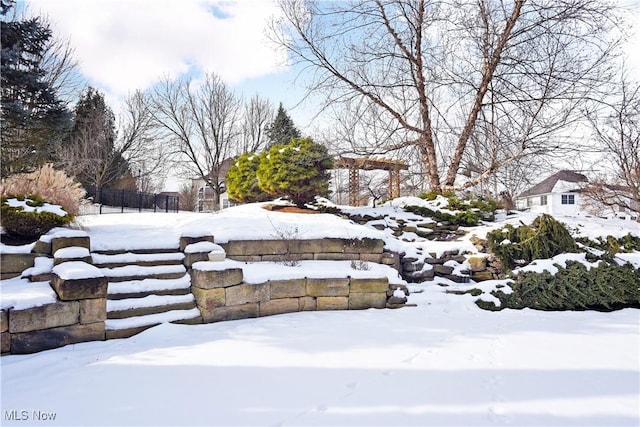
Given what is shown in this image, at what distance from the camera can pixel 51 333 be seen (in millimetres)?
3055

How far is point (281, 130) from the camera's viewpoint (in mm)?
19922

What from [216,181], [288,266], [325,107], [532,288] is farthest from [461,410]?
[216,181]

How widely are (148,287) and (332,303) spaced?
2.14 metres

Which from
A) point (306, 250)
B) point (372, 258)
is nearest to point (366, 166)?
point (372, 258)

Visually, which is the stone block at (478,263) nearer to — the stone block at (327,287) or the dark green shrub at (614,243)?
the dark green shrub at (614,243)

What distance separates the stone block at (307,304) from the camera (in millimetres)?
4449

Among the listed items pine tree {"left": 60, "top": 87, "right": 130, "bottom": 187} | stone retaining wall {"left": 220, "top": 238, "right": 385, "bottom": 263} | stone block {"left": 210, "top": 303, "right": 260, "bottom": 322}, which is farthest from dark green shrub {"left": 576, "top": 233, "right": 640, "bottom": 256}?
pine tree {"left": 60, "top": 87, "right": 130, "bottom": 187}

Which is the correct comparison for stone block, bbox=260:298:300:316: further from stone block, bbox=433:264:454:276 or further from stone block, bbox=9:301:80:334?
stone block, bbox=433:264:454:276

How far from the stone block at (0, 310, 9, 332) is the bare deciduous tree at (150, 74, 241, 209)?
1551cm

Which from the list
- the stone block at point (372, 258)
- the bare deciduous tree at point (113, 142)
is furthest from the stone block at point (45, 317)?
the bare deciduous tree at point (113, 142)

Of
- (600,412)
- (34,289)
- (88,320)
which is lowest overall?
(600,412)

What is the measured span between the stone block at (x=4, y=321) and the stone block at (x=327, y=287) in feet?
9.31

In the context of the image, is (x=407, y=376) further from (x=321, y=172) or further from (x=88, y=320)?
(x=321, y=172)

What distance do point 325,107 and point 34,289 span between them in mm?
7007
